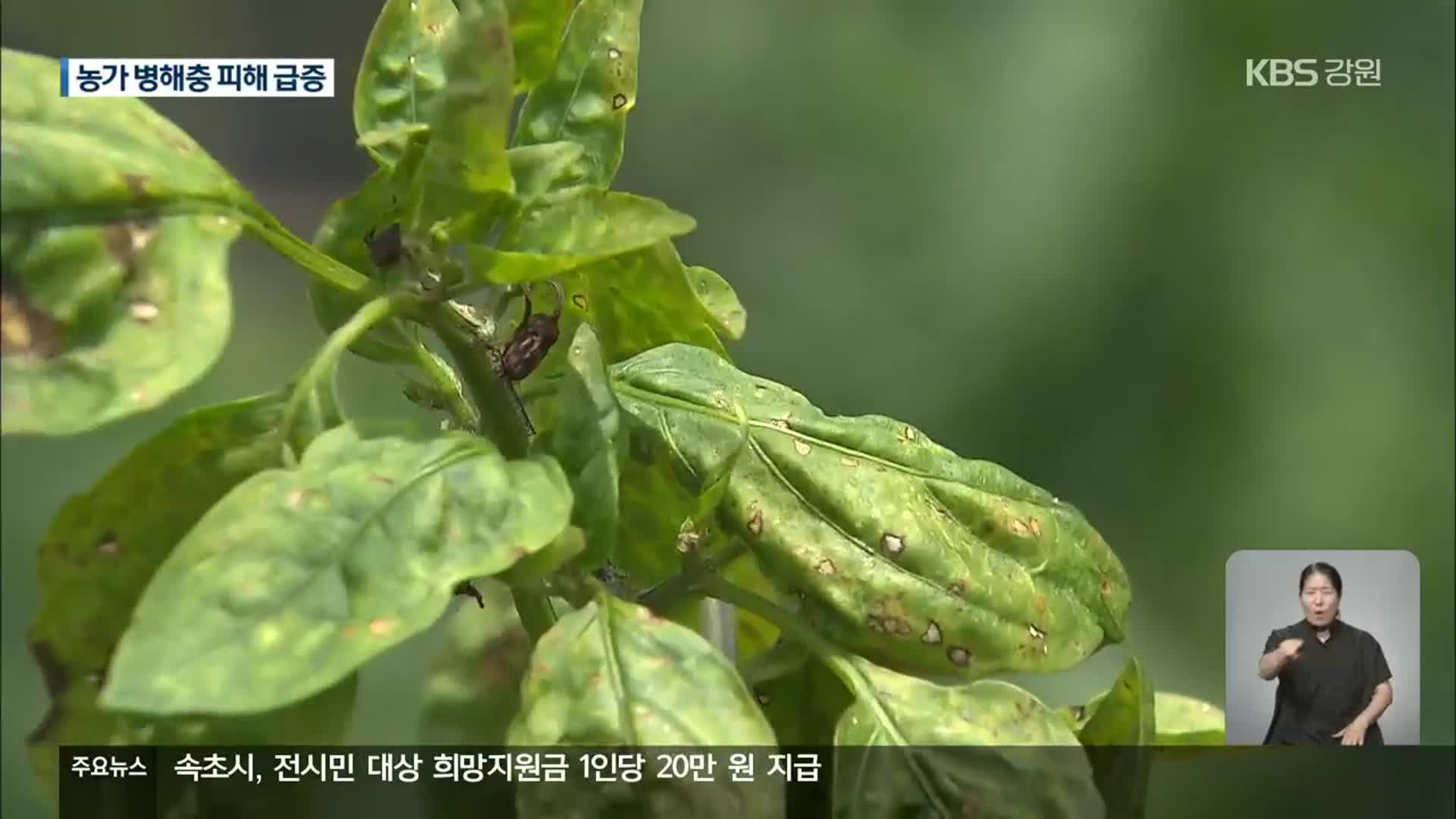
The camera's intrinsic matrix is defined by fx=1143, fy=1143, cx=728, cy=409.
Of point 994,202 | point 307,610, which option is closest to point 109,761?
point 307,610

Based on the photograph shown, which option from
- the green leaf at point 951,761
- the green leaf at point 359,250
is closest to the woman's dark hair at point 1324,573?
the green leaf at point 951,761

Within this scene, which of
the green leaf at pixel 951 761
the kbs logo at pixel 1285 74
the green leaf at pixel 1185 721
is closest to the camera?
the green leaf at pixel 951 761

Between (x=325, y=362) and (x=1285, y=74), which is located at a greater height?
(x=1285, y=74)

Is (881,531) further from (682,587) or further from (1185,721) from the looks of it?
(1185,721)

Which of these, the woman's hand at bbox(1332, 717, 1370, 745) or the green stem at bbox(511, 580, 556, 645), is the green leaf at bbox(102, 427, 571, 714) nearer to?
the green stem at bbox(511, 580, 556, 645)

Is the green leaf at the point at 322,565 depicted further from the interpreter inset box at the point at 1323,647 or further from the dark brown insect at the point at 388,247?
the interpreter inset box at the point at 1323,647

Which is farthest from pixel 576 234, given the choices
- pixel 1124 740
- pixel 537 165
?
pixel 1124 740
